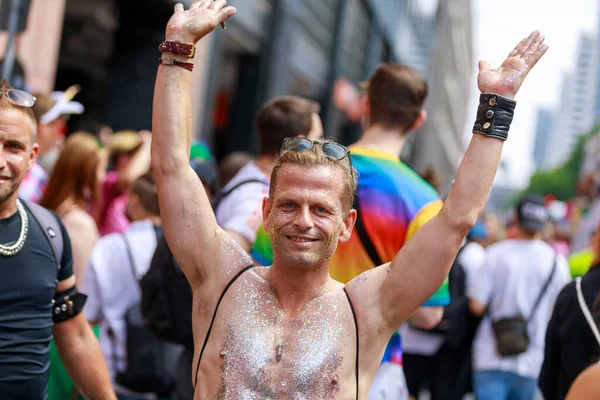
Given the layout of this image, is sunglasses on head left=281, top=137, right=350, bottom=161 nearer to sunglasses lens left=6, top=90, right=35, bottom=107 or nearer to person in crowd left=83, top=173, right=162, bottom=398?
sunglasses lens left=6, top=90, right=35, bottom=107

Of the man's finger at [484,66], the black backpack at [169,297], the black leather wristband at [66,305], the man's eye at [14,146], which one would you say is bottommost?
the black backpack at [169,297]

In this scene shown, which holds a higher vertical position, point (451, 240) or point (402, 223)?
point (451, 240)

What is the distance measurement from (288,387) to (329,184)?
0.65 meters

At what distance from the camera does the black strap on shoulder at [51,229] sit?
131 inches

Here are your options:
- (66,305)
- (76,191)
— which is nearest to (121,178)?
(76,191)

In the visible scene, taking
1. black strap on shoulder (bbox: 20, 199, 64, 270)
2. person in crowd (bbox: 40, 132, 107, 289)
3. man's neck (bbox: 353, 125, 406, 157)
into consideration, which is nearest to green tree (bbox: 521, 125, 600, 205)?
person in crowd (bbox: 40, 132, 107, 289)

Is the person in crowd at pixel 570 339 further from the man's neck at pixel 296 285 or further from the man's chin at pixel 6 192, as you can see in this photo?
the man's chin at pixel 6 192

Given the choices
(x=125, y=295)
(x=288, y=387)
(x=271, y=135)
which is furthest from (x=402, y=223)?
(x=125, y=295)

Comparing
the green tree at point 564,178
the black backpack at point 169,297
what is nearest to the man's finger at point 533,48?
the black backpack at point 169,297

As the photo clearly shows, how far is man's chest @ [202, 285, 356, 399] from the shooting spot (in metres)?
2.60

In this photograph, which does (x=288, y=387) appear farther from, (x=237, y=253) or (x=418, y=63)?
(x=418, y=63)

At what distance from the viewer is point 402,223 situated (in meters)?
3.76

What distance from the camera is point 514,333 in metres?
6.66

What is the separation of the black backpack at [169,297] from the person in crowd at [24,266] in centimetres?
100
